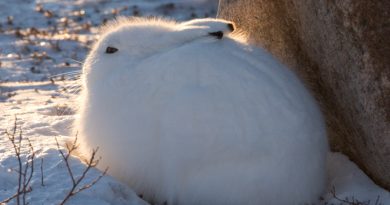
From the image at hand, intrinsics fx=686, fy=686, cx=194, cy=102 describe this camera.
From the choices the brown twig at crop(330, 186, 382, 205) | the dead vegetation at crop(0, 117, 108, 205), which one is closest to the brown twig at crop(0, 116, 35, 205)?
the dead vegetation at crop(0, 117, 108, 205)

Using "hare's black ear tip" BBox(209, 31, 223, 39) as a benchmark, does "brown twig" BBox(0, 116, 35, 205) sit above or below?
below

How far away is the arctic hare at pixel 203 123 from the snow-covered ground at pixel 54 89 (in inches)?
8.3

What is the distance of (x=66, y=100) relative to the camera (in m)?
6.29

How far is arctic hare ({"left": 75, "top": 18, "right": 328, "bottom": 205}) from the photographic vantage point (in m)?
3.46

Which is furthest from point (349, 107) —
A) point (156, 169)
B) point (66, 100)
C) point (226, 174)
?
point (66, 100)

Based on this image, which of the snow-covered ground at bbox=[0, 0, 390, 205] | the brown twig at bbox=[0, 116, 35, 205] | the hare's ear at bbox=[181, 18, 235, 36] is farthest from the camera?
the hare's ear at bbox=[181, 18, 235, 36]

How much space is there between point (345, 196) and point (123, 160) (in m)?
1.28

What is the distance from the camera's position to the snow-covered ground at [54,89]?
364 centimetres

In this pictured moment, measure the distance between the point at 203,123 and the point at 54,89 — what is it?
377cm

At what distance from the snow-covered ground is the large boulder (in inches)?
9.6

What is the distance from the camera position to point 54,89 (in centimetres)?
692

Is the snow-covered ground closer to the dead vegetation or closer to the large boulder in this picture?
the dead vegetation

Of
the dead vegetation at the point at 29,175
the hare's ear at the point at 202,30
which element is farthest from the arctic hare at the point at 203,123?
the dead vegetation at the point at 29,175

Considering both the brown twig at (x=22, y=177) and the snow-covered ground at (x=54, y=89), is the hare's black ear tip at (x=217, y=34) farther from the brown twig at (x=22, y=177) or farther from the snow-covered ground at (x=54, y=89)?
the brown twig at (x=22, y=177)
